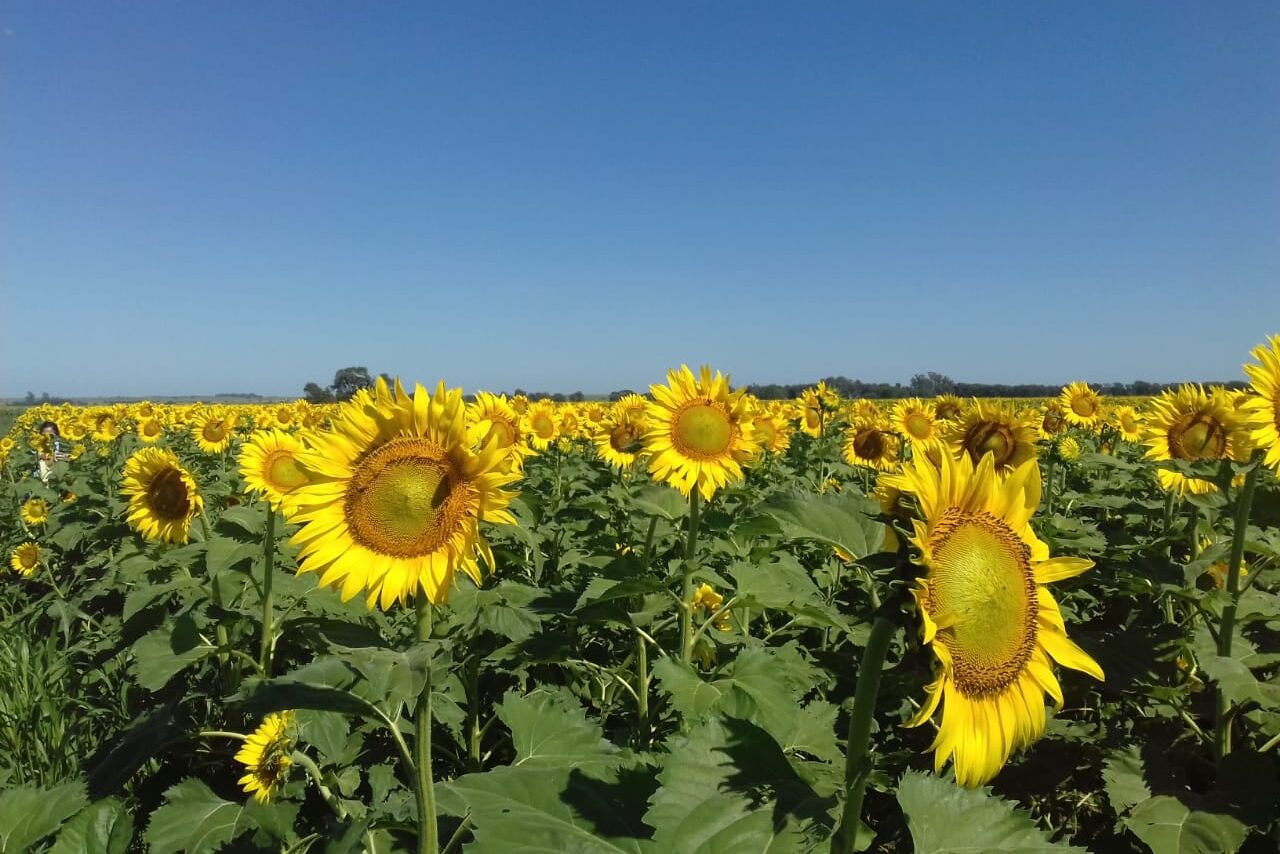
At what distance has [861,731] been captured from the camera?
129 centimetres

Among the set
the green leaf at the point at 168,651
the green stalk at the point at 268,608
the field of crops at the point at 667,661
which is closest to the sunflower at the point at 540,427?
the field of crops at the point at 667,661

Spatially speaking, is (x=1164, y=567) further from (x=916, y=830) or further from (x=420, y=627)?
(x=420, y=627)

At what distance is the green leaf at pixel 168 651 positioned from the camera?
2.93 m

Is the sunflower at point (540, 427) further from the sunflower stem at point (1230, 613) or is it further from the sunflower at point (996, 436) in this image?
the sunflower stem at point (1230, 613)

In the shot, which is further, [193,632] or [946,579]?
[193,632]

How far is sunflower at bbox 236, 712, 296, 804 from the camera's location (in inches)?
112

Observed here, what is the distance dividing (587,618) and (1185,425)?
382cm

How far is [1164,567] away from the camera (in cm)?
314

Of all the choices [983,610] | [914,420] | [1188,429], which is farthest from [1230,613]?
[914,420]

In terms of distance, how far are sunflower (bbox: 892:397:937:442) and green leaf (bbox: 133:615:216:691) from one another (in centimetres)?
601

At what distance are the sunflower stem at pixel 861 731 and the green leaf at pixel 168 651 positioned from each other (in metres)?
2.68

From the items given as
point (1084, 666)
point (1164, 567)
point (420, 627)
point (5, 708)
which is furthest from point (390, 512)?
point (5, 708)

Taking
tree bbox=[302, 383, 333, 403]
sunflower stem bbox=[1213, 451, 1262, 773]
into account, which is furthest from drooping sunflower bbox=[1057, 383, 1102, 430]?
tree bbox=[302, 383, 333, 403]

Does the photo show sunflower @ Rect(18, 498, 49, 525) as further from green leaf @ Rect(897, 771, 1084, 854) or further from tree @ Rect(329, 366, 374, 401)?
green leaf @ Rect(897, 771, 1084, 854)
